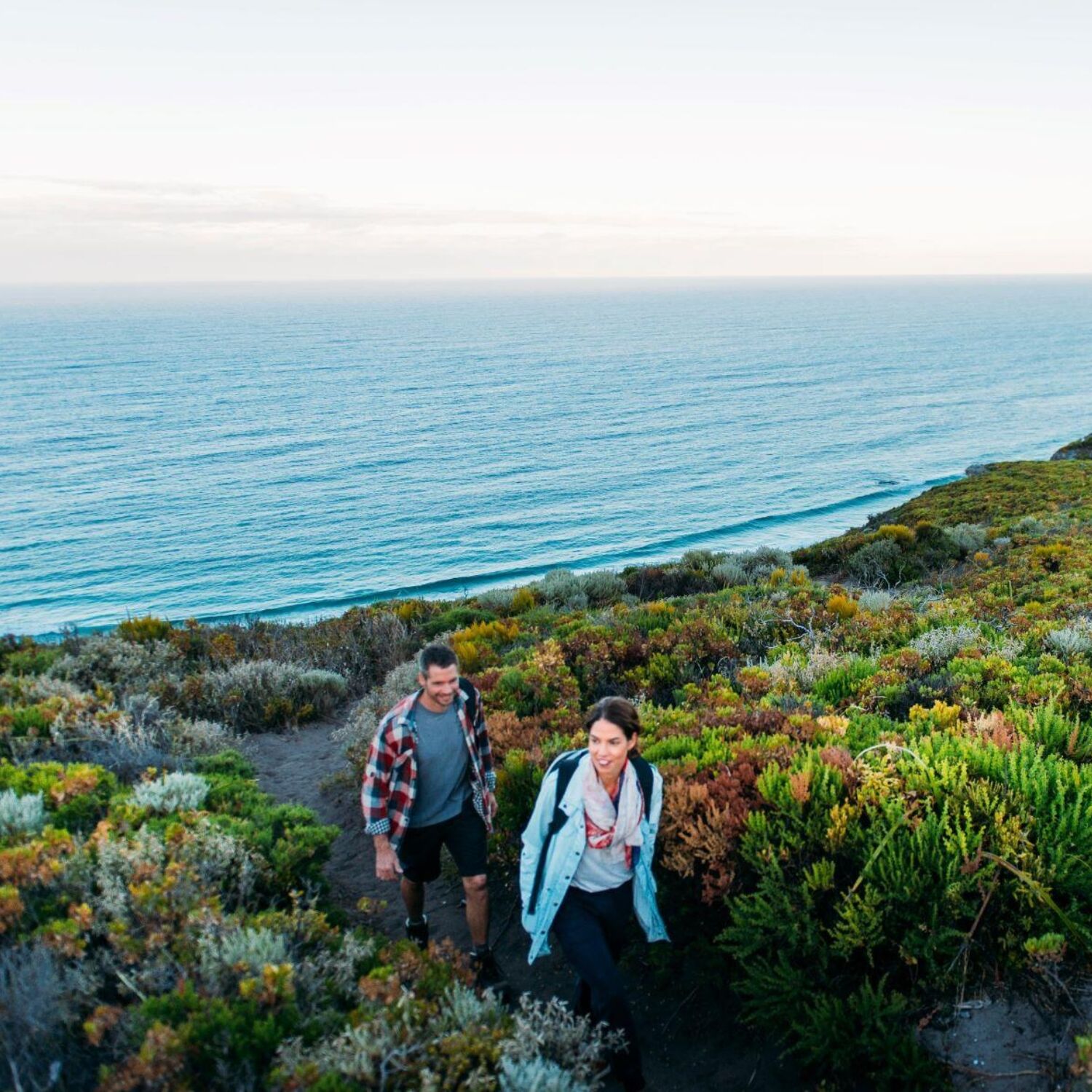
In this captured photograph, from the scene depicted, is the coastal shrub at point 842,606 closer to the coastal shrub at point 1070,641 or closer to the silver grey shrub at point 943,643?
the silver grey shrub at point 943,643

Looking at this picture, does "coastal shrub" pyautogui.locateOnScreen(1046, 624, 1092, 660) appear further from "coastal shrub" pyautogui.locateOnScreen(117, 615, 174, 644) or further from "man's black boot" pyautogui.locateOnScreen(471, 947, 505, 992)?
"coastal shrub" pyautogui.locateOnScreen(117, 615, 174, 644)

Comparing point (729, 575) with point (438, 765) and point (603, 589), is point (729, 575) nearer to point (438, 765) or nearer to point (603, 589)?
point (603, 589)

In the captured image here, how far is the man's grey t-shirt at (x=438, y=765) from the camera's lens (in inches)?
199

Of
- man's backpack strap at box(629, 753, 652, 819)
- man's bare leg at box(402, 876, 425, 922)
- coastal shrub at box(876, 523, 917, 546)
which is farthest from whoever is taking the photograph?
coastal shrub at box(876, 523, 917, 546)

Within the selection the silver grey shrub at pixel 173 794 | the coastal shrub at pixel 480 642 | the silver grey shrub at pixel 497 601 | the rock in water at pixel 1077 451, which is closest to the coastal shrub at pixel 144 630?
the coastal shrub at pixel 480 642

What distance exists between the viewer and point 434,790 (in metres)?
5.11

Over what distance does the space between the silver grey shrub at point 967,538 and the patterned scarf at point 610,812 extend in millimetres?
17339

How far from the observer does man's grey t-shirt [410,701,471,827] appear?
16.6 feet

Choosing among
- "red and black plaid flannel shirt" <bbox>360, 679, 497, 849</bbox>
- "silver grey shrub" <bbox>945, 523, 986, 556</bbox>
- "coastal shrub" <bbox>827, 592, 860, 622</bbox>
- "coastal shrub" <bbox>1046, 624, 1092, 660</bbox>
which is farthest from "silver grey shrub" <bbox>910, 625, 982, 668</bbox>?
"silver grey shrub" <bbox>945, 523, 986, 556</bbox>

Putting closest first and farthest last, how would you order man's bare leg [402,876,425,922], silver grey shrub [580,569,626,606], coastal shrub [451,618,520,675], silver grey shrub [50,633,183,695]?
man's bare leg [402,876,425,922], silver grey shrub [50,633,183,695], coastal shrub [451,618,520,675], silver grey shrub [580,569,626,606]

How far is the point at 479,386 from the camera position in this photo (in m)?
82.1

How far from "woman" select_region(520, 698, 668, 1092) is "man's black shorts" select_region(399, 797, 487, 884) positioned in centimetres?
88

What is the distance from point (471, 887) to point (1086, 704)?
4.89 metres

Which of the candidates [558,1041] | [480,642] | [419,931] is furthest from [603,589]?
[558,1041]
